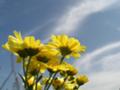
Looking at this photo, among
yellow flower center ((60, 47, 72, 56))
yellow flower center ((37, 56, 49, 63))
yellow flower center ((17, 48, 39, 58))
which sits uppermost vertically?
yellow flower center ((60, 47, 72, 56))

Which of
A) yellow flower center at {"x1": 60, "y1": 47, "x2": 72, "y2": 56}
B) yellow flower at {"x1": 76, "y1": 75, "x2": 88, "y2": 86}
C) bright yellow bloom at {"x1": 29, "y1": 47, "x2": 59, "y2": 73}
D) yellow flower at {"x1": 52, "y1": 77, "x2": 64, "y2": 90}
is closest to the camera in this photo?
bright yellow bloom at {"x1": 29, "y1": 47, "x2": 59, "y2": 73}

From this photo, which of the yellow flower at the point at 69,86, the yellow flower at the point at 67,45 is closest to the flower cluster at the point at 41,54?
the yellow flower at the point at 67,45

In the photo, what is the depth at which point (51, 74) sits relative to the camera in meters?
4.51

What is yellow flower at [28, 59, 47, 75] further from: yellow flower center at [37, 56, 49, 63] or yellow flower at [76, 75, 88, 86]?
yellow flower at [76, 75, 88, 86]

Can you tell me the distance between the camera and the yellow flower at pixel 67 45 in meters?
4.58

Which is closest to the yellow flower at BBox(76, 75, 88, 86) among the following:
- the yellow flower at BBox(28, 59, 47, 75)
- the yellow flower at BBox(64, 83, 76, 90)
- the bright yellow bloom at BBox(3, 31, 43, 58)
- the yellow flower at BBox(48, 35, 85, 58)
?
the yellow flower at BBox(64, 83, 76, 90)

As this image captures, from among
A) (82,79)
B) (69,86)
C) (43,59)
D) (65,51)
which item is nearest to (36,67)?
(43,59)

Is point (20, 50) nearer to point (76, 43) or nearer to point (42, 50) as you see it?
point (42, 50)

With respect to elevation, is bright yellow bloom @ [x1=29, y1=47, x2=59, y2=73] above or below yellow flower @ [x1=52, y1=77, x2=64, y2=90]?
below

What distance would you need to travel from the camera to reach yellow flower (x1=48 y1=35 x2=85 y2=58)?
15.0 ft

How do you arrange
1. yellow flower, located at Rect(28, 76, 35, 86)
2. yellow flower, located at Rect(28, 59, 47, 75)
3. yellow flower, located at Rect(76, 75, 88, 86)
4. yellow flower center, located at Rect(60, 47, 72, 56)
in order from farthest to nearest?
yellow flower, located at Rect(76, 75, 88, 86)
yellow flower center, located at Rect(60, 47, 72, 56)
yellow flower, located at Rect(28, 76, 35, 86)
yellow flower, located at Rect(28, 59, 47, 75)

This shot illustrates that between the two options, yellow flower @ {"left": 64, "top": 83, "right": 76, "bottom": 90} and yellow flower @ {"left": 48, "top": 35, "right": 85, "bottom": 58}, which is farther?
yellow flower @ {"left": 64, "top": 83, "right": 76, "bottom": 90}

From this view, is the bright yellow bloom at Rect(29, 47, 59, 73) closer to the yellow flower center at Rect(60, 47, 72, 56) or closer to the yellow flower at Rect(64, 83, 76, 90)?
the yellow flower center at Rect(60, 47, 72, 56)

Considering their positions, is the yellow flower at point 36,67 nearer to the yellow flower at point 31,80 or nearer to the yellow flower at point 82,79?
the yellow flower at point 31,80
